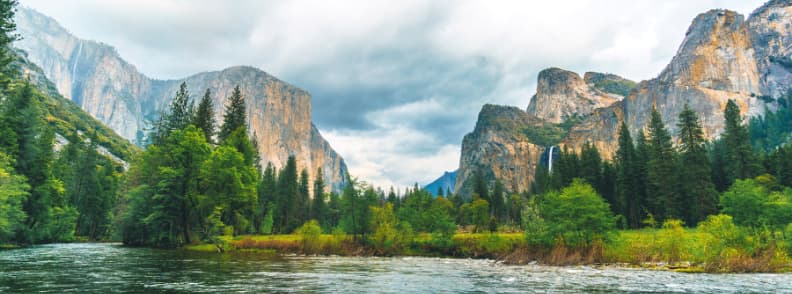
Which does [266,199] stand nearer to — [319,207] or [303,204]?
[303,204]

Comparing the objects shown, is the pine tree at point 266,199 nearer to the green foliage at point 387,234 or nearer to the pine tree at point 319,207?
the pine tree at point 319,207

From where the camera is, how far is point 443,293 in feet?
51.7

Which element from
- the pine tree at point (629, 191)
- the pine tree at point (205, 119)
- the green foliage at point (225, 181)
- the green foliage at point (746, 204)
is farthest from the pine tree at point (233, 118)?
the pine tree at point (629, 191)

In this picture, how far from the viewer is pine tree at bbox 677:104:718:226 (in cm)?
5916

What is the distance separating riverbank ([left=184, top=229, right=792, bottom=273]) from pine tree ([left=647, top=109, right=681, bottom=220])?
27937mm

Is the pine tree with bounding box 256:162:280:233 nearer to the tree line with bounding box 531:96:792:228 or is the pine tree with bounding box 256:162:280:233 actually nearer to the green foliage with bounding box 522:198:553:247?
the green foliage with bounding box 522:198:553:247

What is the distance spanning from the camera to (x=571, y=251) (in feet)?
106

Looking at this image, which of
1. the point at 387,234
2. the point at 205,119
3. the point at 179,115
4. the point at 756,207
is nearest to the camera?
the point at 756,207

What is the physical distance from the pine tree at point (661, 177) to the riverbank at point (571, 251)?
91.7ft

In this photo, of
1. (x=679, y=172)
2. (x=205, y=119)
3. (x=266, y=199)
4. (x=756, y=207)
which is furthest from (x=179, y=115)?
(x=679, y=172)

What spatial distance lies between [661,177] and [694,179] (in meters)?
4.13

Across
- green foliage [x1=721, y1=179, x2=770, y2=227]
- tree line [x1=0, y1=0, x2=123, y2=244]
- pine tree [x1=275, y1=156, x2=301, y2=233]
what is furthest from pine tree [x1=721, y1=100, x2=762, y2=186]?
tree line [x1=0, y1=0, x2=123, y2=244]

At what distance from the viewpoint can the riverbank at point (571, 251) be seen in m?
A: 24.1

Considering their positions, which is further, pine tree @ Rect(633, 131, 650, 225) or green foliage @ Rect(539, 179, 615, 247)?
pine tree @ Rect(633, 131, 650, 225)
